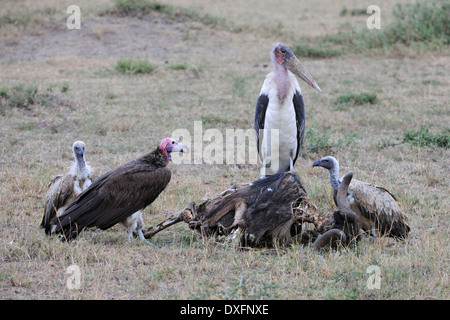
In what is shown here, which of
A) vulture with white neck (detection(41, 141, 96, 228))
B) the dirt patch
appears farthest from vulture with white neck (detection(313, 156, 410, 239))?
the dirt patch

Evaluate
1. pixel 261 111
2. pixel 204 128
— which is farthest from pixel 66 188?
pixel 204 128

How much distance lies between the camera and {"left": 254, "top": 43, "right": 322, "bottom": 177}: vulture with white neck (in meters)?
6.18

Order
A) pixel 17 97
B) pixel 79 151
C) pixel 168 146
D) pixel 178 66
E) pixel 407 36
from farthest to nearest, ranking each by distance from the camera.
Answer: pixel 407 36
pixel 178 66
pixel 17 97
pixel 79 151
pixel 168 146

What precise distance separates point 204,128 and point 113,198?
4297mm

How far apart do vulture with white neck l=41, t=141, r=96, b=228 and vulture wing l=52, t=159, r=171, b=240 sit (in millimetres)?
368

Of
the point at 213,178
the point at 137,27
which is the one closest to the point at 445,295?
the point at 213,178

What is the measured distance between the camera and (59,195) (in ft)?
18.6

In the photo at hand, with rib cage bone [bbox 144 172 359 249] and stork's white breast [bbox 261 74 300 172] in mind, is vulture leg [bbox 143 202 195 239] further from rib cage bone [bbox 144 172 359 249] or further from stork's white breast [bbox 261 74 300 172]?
A: stork's white breast [bbox 261 74 300 172]

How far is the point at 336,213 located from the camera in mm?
5059

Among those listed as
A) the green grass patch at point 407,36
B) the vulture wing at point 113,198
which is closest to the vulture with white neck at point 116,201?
the vulture wing at point 113,198

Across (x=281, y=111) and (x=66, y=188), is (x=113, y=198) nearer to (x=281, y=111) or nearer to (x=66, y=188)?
(x=66, y=188)
